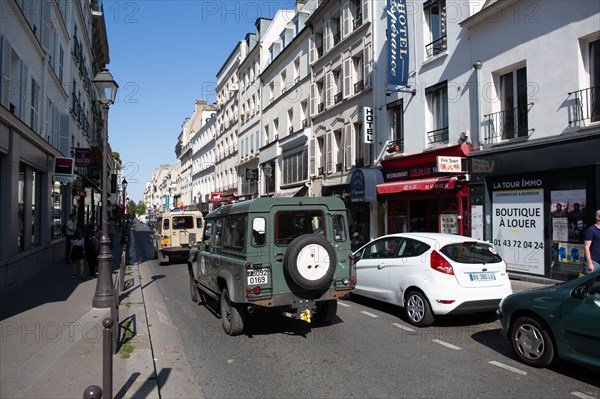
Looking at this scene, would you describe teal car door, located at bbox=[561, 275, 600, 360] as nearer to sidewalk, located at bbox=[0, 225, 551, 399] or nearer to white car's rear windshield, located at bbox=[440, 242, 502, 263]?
white car's rear windshield, located at bbox=[440, 242, 502, 263]

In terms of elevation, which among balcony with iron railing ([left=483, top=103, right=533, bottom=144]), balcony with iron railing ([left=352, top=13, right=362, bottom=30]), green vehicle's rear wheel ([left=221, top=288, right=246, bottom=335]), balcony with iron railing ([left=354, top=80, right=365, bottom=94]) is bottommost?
green vehicle's rear wheel ([left=221, top=288, right=246, bottom=335])

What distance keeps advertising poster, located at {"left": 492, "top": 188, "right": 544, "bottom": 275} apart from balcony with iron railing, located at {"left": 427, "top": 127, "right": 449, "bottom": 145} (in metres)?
3.03

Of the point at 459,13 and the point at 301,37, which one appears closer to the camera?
the point at 459,13

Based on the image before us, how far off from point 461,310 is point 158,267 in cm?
1297

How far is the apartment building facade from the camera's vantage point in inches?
424

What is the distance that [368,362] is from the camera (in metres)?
Answer: 5.55

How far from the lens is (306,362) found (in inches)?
220

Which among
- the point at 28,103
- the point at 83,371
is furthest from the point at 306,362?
the point at 28,103

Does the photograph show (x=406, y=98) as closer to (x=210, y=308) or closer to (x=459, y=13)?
(x=459, y=13)

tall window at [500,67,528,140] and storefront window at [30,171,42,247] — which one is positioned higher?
tall window at [500,67,528,140]

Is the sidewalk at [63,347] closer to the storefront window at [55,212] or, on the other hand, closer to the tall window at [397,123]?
the storefront window at [55,212]

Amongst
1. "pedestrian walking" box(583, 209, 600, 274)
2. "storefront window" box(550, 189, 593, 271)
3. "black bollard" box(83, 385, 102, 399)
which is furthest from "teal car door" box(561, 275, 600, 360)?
"storefront window" box(550, 189, 593, 271)

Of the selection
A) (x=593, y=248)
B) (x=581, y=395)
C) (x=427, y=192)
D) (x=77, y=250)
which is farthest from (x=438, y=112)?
(x=77, y=250)

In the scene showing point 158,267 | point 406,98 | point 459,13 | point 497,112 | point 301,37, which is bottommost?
point 158,267
